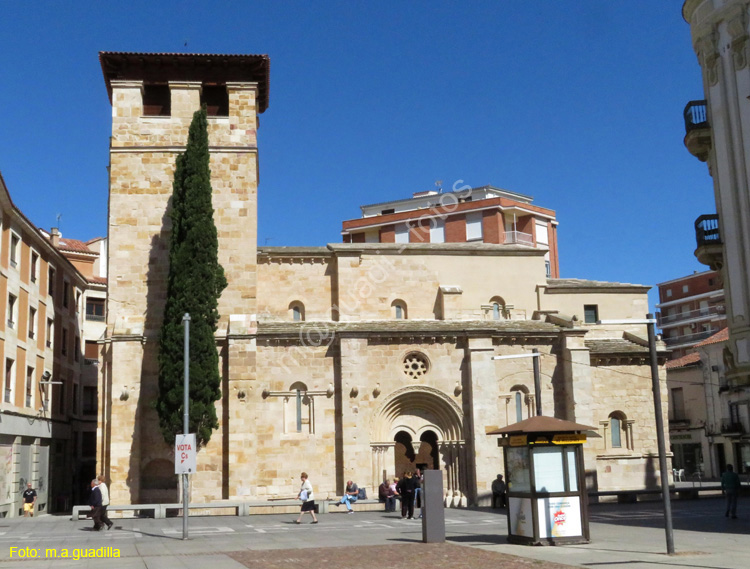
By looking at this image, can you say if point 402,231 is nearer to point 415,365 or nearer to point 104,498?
point 415,365

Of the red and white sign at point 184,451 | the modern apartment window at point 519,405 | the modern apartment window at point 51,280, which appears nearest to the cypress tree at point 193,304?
the red and white sign at point 184,451

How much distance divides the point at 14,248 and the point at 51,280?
19.3 ft

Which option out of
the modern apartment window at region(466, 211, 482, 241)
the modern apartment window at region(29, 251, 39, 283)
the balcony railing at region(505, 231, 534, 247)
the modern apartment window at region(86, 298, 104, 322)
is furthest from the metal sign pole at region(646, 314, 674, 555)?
the balcony railing at region(505, 231, 534, 247)

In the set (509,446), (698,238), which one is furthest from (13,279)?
(698,238)

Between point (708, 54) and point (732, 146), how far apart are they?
308 cm

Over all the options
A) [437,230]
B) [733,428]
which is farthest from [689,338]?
[437,230]

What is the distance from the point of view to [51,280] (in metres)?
37.7

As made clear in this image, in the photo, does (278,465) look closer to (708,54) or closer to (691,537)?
(691,537)

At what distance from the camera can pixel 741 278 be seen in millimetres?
23047

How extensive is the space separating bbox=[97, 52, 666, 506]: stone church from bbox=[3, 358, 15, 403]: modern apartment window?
14.0 ft

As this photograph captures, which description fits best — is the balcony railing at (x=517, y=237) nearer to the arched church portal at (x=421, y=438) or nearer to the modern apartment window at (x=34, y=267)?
the arched church portal at (x=421, y=438)

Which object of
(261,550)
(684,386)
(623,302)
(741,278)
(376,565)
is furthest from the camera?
(684,386)

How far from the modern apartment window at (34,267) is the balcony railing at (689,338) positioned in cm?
5344

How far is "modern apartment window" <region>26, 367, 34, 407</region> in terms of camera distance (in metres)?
33.2
